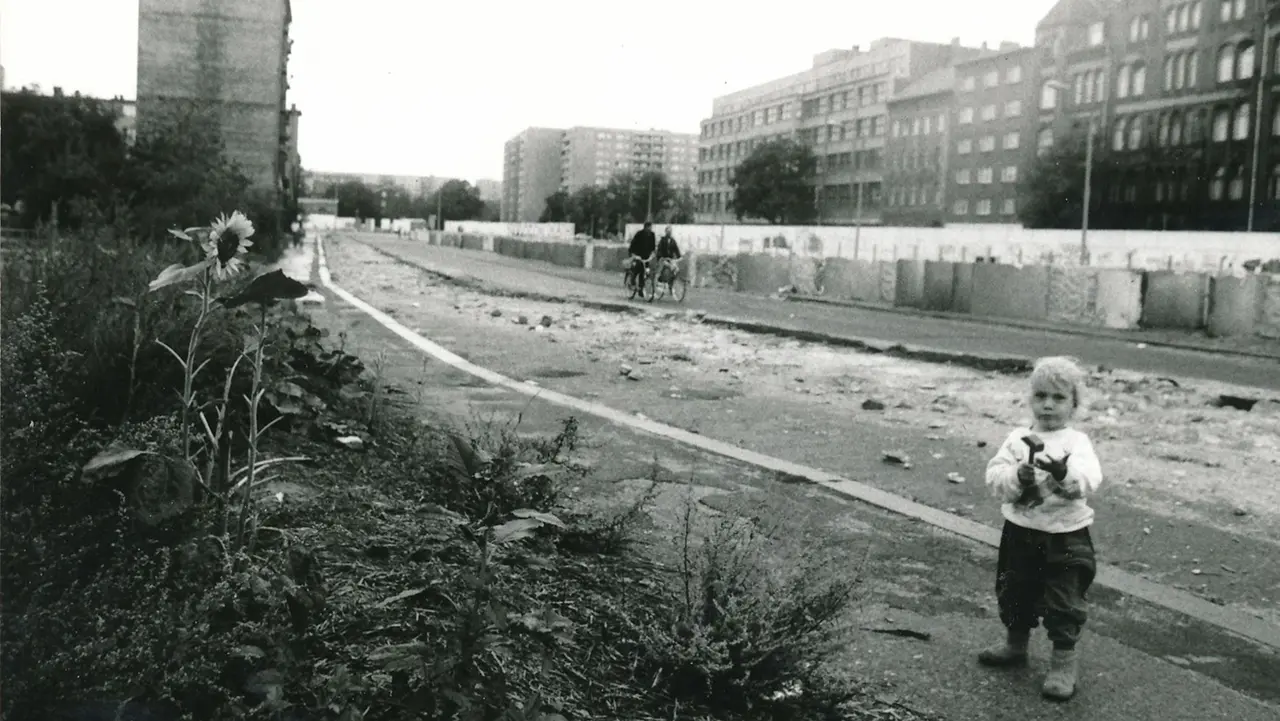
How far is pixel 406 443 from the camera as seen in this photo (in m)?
5.89

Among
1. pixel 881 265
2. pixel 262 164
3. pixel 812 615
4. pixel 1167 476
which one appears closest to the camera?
pixel 812 615

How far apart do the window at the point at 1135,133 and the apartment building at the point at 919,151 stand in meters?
26.3

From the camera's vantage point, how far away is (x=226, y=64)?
63.1m

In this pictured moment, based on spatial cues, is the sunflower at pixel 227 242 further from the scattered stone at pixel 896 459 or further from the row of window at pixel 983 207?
the row of window at pixel 983 207

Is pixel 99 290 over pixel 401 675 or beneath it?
over

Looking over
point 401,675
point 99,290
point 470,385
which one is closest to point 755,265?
point 470,385

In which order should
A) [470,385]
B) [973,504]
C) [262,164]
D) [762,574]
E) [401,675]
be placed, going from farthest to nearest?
[262,164]
[470,385]
[973,504]
[762,574]
[401,675]

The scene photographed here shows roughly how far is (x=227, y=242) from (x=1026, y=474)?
2.50m

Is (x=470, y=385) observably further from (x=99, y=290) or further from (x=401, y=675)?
(x=401, y=675)

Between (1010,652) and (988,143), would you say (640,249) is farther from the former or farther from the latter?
(988,143)

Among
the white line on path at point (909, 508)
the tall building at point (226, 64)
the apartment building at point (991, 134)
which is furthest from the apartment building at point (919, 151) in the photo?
the white line on path at point (909, 508)

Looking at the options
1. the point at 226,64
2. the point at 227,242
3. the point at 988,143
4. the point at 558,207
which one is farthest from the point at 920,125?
the point at 227,242

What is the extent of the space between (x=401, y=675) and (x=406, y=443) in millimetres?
3300

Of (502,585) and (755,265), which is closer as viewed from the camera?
(502,585)
